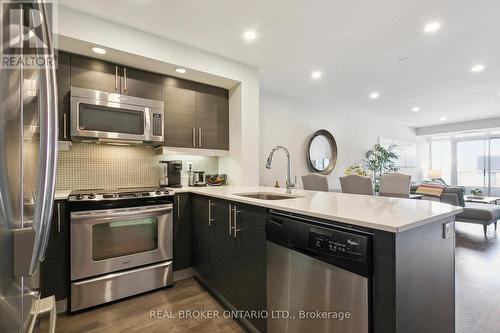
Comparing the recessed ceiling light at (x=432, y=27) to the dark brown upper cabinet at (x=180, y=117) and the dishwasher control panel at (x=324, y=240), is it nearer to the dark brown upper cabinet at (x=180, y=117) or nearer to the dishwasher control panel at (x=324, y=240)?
the dishwasher control panel at (x=324, y=240)

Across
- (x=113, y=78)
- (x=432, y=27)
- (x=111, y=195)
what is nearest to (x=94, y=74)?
(x=113, y=78)

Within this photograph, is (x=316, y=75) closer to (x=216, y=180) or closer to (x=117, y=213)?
(x=216, y=180)

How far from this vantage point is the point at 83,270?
2.00 metres

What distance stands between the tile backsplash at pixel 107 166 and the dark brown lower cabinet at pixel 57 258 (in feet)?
2.24

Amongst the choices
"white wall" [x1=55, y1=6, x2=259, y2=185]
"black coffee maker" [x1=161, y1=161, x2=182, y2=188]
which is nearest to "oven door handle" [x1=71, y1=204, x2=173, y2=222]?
"black coffee maker" [x1=161, y1=161, x2=182, y2=188]

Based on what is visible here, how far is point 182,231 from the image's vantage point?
2.54 m

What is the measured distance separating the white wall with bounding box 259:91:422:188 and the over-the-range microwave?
1.95 meters

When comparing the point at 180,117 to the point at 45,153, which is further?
the point at 180,117

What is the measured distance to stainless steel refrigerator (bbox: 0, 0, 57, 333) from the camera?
53 cm

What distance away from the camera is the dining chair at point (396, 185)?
293 centimetres

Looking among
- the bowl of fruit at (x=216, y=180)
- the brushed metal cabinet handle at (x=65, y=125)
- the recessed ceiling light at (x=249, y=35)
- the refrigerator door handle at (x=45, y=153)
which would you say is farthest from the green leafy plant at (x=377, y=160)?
the refrigerator door handle at (x=45, y=153)

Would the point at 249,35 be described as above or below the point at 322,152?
above

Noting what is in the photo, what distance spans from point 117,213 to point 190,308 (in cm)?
102

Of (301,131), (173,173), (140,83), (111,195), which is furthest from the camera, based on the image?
(301,131)
